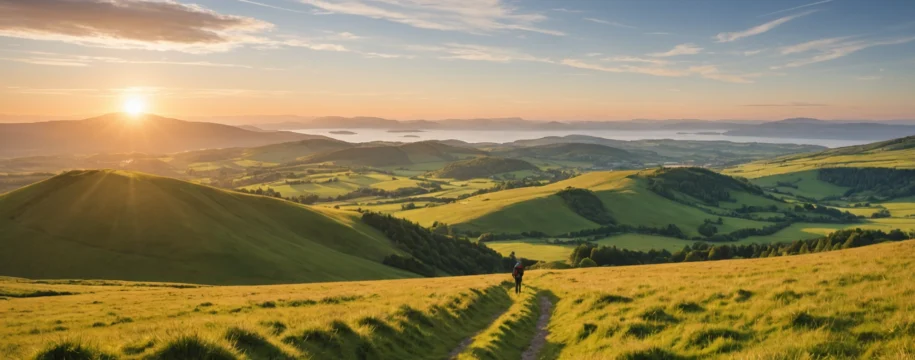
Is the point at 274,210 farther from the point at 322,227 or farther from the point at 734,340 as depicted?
the point at 734,340

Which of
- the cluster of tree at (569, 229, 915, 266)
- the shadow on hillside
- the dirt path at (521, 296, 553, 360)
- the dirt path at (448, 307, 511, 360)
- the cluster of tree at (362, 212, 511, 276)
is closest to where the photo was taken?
the shadow on hillside

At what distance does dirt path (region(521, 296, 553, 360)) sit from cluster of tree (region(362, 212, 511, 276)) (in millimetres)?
103499

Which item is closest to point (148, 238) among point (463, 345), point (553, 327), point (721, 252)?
point (463, 345)

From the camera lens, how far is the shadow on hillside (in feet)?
50.3

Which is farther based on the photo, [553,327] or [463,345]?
[553,327]

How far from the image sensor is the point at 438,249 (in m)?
158

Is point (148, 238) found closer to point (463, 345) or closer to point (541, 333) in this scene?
point (541, 333)

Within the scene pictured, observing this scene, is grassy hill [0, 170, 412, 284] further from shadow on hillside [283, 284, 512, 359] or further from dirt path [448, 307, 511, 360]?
dirt path [448, 307, 511, 360]

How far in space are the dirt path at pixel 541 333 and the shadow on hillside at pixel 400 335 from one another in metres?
2.97

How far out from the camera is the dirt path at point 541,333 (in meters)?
21.3

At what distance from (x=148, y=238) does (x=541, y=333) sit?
77066 mm

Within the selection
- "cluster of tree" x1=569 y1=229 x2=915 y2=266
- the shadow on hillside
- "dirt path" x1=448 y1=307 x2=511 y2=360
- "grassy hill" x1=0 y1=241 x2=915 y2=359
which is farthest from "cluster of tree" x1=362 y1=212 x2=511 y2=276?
"dirt path" x1=448 y1=307 x2=511 y2=360

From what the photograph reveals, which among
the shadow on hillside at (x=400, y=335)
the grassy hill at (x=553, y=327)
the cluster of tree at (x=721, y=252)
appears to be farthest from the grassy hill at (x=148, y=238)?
the cluster of tree at (x=721, y=252)

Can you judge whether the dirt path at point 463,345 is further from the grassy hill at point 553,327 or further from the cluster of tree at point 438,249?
the cluster of tree at point 438,249
